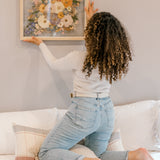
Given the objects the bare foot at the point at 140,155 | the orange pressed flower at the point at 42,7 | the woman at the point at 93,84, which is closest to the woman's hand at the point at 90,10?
the orange pressed flower at the point at 42,7

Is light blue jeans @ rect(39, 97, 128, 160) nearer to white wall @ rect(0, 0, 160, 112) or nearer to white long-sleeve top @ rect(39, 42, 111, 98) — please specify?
white long-sleeve top @ rect(39, 42, 111, 98)

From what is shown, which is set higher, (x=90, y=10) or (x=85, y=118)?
(x=90, y=10)

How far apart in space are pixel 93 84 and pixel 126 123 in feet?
1.95

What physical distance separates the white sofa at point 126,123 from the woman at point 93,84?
37 cm

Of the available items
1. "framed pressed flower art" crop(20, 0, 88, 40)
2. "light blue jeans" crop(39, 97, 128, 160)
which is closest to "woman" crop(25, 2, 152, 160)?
"light blue jeans" crop(39, 97, 128, 160)

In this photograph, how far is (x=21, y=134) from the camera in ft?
5.82

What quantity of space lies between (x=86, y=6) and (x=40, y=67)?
567mm

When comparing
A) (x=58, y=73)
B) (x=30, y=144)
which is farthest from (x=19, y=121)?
(x=58, y=73)

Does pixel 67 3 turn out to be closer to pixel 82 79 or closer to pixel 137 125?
pixel 82 79

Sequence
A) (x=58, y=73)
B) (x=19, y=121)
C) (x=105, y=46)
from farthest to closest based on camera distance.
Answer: (x=58, y=73)
(x=19, y=121)
(x=105, y=46)

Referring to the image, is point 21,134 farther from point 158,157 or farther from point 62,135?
point 158,157

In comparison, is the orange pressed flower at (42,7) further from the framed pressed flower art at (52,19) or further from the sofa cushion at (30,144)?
the sofa cushion at (30,144)

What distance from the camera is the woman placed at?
1.55 metres

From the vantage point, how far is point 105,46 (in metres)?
1.54
